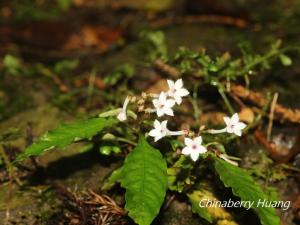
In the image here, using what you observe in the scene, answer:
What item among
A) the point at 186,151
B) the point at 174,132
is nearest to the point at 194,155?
the point at 186,151

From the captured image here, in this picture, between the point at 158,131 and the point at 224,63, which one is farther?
the point at 224,63

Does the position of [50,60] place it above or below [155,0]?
below

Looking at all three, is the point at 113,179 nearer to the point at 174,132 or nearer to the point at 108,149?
the point at 108,149

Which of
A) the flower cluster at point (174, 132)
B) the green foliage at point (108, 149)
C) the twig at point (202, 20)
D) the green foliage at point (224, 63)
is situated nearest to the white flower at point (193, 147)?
the flower cluster at point (174, 132)

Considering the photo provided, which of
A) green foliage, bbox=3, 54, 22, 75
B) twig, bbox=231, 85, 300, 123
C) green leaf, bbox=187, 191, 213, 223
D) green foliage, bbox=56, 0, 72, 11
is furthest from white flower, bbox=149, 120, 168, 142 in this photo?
green foliage, bbox=56, 0, 72, 11

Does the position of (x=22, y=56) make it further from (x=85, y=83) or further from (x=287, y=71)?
(x=287, y=71)

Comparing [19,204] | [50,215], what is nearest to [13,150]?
[19,204]
